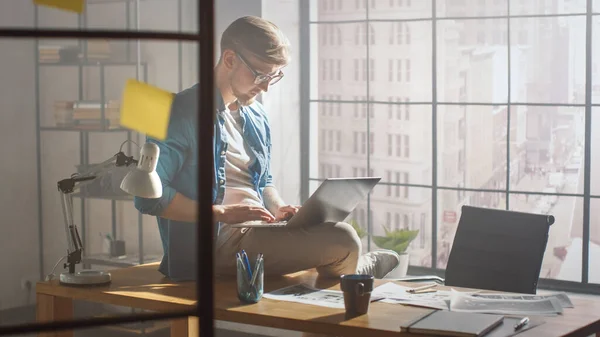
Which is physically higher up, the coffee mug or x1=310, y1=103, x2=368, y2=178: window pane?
x1=310, y1=103, x2=368, y2=178: window pane

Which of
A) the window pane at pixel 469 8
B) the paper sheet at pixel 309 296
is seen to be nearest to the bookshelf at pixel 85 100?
the window pane at pixel 469 8

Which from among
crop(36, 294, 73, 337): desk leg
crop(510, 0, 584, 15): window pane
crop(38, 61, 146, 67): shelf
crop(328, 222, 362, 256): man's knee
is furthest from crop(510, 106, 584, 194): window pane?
crop(36, 294, 73, 337): desk leg

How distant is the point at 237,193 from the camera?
3.27m

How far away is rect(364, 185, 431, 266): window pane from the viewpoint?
5117 mm

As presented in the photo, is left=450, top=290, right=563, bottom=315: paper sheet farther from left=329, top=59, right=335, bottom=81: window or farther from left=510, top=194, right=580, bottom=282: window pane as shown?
left=329, top=59, right=335, bottom=81: window

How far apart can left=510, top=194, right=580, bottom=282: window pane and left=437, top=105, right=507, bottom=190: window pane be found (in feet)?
0.94

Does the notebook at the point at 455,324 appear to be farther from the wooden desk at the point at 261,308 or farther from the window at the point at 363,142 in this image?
the window at the point at 363,142

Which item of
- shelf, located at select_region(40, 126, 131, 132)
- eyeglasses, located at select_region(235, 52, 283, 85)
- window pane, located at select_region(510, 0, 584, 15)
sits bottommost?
shelf, located at select_region(40, 126, 131, 132)

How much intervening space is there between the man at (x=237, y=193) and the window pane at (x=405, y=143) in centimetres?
183

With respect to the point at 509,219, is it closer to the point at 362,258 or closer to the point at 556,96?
the point at 362,258

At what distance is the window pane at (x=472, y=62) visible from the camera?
4.78 meters

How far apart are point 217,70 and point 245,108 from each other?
21cm

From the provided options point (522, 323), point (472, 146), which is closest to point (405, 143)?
point (472, 146)

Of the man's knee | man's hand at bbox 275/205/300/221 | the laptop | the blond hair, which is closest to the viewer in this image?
the laptop
